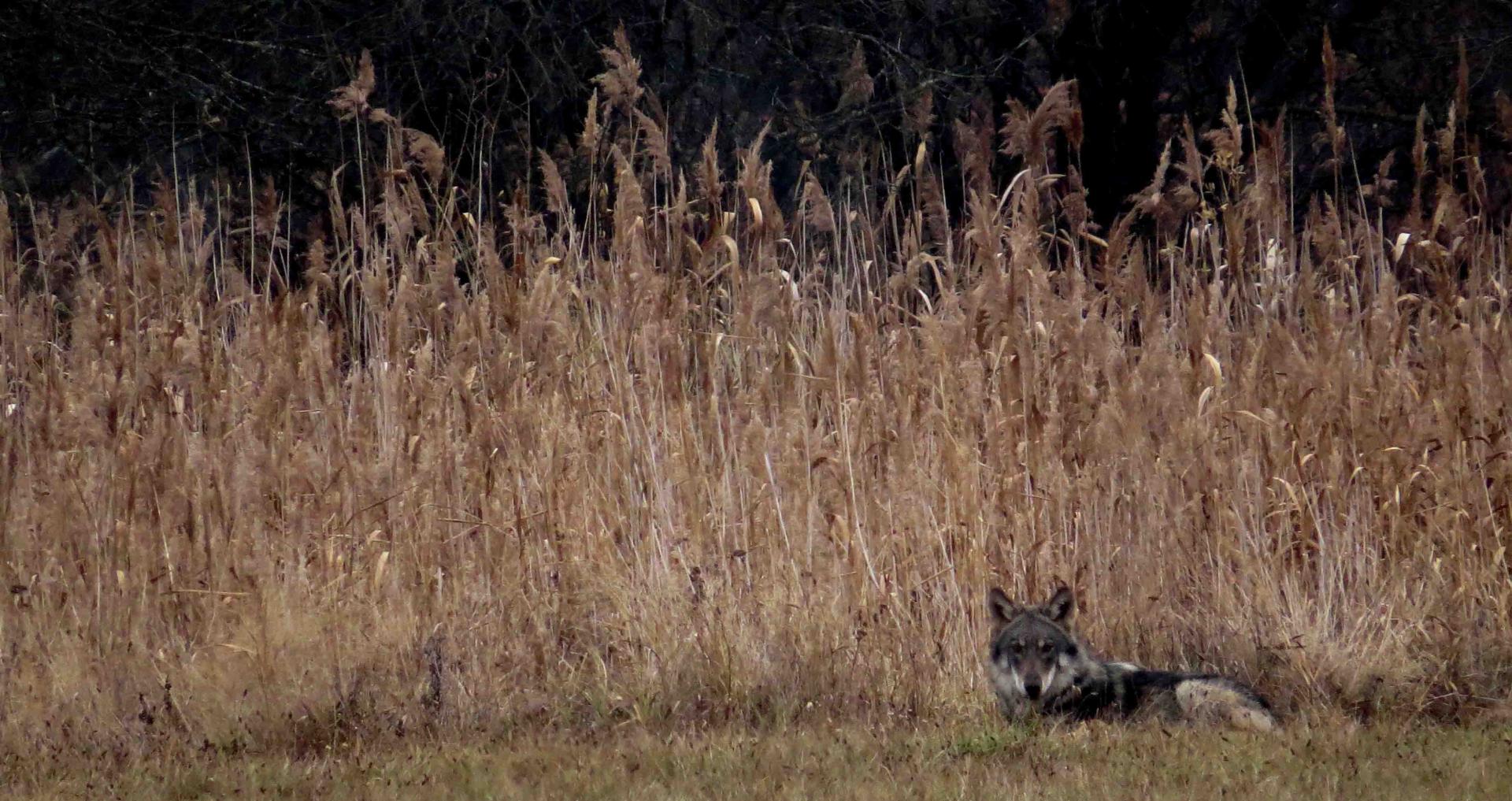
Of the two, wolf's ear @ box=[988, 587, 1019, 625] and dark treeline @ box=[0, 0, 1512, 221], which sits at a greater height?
dark treeline @ box=[0, 0, 1512, 221]

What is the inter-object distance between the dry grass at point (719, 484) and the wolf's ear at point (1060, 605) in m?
0.36

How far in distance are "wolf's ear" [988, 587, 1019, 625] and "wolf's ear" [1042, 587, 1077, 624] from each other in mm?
107

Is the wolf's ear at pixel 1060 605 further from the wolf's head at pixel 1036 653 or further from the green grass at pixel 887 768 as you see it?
the green grass at pixel 887 768

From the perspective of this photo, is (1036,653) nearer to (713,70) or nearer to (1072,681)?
(1072,681)

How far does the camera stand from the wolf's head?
529 cm

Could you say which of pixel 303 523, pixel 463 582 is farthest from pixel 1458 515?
pixel 303 523

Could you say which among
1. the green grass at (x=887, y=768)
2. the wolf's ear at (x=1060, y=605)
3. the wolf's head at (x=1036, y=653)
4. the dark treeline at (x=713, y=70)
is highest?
the dark treeline at (x=713, y=70)

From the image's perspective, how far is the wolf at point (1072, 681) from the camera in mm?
5117

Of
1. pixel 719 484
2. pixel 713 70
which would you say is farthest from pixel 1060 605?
pixel 713 70

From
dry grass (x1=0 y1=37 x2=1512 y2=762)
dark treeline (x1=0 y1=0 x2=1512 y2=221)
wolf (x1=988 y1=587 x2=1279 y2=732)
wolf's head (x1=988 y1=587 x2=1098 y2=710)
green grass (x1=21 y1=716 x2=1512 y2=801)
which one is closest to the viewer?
green grass (x1=21 y1=716 x2=1512 y2=801)

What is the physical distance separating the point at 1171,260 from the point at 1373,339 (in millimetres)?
1063

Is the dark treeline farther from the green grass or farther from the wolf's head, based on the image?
the green grass

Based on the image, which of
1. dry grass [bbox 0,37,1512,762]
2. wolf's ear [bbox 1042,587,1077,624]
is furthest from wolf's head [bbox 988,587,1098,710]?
dry grass [bbox 0,37,1512,762]

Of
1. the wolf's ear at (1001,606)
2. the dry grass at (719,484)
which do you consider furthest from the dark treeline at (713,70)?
the wolf's ear at (1001,606)
